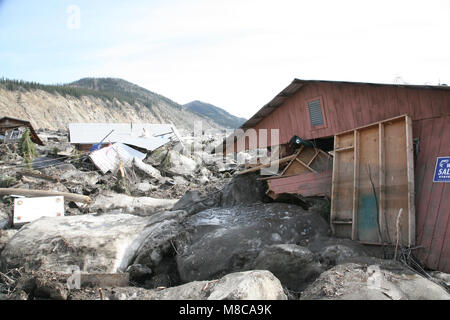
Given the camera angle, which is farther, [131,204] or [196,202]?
[131,204]

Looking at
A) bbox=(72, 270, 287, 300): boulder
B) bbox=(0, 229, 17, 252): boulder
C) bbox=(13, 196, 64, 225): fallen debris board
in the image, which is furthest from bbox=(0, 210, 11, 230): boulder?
bbox=(72, 270, 287, 300): boulder

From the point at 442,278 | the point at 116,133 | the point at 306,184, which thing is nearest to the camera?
the point at 442,278

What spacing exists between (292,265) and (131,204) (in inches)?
264

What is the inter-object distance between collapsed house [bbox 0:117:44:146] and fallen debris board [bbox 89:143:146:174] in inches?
417

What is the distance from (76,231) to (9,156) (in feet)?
39.7

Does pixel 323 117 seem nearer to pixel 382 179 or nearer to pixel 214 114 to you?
pixel 382 179

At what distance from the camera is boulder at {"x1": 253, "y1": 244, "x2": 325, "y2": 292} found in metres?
5.40

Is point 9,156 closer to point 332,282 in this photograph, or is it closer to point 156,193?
point 156,193

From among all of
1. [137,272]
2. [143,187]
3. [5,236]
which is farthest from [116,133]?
[137,272]

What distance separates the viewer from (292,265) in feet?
18.1

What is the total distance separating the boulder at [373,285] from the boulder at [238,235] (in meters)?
1.73

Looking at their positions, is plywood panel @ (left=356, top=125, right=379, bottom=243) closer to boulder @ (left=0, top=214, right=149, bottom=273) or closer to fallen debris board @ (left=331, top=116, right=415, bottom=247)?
fallen debris board @ (left=331, top=116, right=415, bottom=247)
